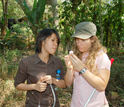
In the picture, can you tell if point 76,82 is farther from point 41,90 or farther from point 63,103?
point 63,103

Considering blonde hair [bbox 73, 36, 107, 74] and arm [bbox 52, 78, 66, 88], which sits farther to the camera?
arm [bbox 52, 78, 66, 88]

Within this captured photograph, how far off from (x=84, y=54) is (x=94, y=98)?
1.55 ft

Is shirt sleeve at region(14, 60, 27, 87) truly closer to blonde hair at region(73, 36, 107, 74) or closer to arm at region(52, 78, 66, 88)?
arm at region(52, 78, 66, 88)

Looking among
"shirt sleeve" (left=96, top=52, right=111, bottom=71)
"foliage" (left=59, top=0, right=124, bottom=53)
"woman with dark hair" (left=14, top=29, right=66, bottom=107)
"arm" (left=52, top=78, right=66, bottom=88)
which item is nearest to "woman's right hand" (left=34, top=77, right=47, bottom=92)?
"woman with dark hair" (left=14, top=29, right=66, bottom=107)

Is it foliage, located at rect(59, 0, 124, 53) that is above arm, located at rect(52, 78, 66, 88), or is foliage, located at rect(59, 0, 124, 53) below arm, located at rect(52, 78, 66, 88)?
above

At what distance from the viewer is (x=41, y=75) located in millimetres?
1620

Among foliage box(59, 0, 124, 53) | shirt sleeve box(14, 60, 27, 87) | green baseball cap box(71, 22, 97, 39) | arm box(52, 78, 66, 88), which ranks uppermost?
foliage box(59, 0, 124, 53)

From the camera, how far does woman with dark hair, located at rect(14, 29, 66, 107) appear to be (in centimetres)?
155

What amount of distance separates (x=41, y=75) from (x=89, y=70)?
549 mm

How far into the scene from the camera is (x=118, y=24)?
5605 mm

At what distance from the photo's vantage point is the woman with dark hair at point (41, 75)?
155 cm

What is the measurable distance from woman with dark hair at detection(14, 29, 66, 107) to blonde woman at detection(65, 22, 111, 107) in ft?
→ 0.79

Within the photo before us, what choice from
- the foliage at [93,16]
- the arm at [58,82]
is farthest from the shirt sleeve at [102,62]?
the foliage at [93,16]

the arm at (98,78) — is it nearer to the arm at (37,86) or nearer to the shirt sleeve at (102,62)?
the shirt sleeve at (102,62)
